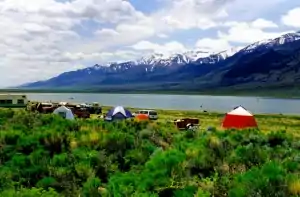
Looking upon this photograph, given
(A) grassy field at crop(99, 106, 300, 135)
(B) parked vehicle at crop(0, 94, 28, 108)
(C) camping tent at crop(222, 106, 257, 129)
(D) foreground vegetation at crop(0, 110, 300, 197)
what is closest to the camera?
(D) foreground vegetation at crop(0, 110, 300, 197)

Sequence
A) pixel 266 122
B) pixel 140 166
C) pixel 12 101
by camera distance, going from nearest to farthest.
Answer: pixel 140 166 < pixel 266 122 < pixel 12 101

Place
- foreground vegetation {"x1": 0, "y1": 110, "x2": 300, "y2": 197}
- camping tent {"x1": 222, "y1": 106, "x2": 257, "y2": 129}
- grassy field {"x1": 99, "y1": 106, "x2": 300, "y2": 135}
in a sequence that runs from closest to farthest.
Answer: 1. foreground vegetation {"x1": 0, "y1": 110, "x2": 300, "y2": 197}
2. camping tent {"x1": 222, "y1": 106, "x2": 257, "y2": 129}
3. grassy field {"x1": 99, "y1": 106, "x2": 300, "y2": 135}

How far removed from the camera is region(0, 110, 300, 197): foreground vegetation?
9.67 metres

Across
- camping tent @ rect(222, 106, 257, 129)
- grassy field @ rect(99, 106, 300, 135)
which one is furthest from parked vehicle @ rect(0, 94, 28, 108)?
camping tent @ rect(222, 106, 257, 129)

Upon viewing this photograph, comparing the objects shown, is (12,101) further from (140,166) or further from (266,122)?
(140,166)

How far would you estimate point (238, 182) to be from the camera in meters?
9.64

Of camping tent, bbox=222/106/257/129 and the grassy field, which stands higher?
camping tent, bbox=222/106/257/129

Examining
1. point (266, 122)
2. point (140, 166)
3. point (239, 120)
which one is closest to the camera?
point (140, 166)

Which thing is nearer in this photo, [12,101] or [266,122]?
[266,122]

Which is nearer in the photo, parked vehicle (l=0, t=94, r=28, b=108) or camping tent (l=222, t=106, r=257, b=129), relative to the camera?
camping tent (l=222, t=106, r=257, b=129)

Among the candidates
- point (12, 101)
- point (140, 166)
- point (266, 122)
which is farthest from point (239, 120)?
point (12, 101)

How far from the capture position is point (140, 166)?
14.0 metres

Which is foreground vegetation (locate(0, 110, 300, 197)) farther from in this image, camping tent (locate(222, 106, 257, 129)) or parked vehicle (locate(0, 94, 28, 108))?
parked vehicle (locate(0, 94, 28, 108))

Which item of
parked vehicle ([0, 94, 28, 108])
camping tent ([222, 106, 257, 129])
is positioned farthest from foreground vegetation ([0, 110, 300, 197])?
parked vehicle ([0, 94, 28, 108])
